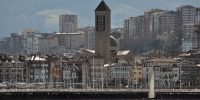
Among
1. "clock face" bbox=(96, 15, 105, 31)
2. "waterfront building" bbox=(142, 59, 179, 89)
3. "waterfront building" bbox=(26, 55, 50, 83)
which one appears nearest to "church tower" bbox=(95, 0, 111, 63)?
"clock face" bbox=(96, 15, 105, 31)

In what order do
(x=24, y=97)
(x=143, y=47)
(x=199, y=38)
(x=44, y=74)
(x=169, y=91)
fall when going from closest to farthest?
(x=24, y=97) < (x=169, y=91) < (x=44, y=74) < (x=199, y=38) < (x=143, y=47)

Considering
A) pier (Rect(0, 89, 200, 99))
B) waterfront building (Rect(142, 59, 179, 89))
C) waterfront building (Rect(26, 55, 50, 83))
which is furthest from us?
waterfront building (Rect(26, 55, 50, 83))

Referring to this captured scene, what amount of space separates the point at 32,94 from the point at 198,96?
15.9 meters

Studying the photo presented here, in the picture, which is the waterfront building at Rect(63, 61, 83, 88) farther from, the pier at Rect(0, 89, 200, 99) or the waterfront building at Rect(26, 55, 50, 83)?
the pier at Rect(0, 89, 200, 99)

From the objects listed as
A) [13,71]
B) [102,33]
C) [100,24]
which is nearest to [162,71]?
[102,33]

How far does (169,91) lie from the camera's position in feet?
297

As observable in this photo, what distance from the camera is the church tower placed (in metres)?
123

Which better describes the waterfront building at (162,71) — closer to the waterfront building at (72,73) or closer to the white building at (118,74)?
the white building at (118,74)

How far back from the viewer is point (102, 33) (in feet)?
403

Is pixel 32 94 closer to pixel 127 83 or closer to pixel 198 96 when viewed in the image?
pixel 198 96

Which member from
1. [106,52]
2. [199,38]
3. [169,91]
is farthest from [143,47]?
[169,91]

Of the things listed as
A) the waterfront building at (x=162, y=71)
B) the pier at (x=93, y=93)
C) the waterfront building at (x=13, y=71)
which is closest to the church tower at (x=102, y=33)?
the waterfront building at (x=162, y=71)

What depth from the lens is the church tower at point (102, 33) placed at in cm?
12262

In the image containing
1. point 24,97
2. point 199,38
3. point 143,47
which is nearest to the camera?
point 24,97
